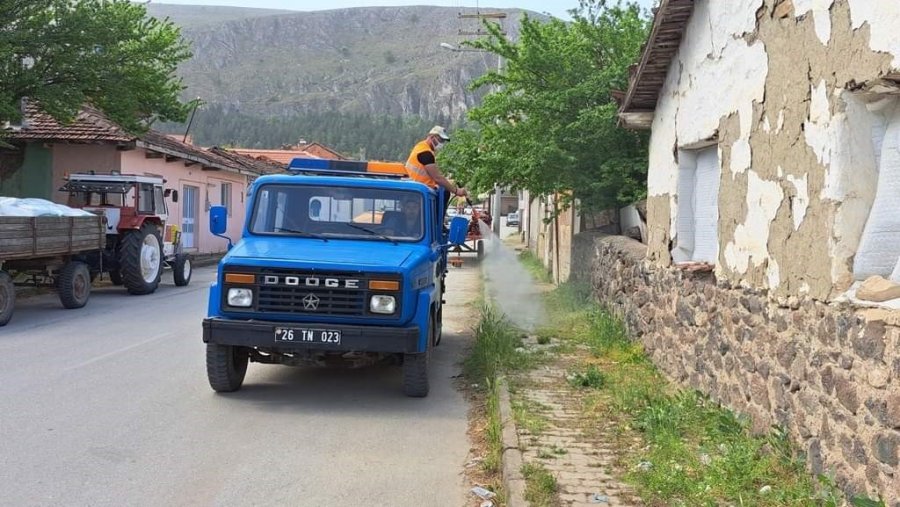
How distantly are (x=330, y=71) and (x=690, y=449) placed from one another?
173 m

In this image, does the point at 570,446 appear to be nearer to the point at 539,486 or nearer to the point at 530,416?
the point at 530,416

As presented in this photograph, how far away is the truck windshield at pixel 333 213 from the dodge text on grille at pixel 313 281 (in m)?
1.09

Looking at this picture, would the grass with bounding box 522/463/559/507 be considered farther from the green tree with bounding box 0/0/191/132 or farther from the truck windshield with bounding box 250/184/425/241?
the green tree with bounding box 0/0/191/132

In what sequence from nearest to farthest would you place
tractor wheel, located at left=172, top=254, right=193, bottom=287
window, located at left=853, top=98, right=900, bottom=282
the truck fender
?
window, located at left=853, top=98, right=900, bottom=282, the truck fender, tractor wheel, located at left=172, top=254, right=193, bottom=287

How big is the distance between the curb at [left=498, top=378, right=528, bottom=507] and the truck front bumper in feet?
3.36

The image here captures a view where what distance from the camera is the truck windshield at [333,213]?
829 centimetres

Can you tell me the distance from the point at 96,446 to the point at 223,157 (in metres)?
29.3

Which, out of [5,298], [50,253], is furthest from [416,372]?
[50,253]

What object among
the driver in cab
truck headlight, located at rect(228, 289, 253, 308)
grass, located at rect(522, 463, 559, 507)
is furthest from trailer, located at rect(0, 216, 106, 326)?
grass, located at rect(522, 463, 559, 507)

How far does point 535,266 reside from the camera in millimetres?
24812

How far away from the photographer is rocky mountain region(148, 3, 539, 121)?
153625mm

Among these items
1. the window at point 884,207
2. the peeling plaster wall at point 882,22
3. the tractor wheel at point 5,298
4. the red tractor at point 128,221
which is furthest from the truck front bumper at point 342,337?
the red tractor at point 128,221

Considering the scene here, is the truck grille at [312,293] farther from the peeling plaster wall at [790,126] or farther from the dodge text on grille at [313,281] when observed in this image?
the peeling plaster wall at [790,126]

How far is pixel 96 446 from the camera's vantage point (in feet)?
19.6
